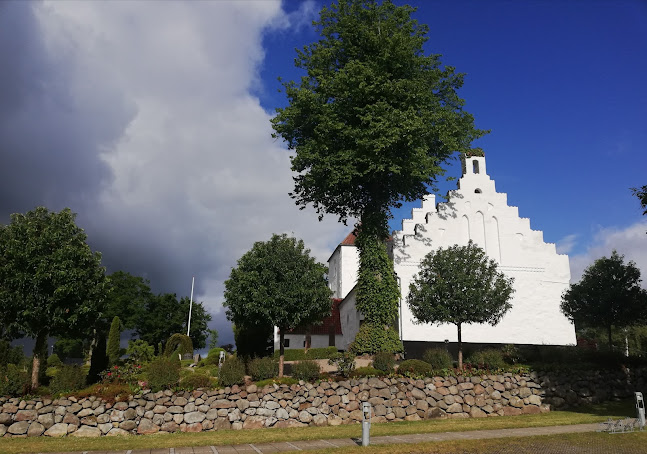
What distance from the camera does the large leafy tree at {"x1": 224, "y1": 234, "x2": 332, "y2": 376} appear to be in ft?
69.6

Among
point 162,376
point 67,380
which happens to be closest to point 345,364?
point 162,376

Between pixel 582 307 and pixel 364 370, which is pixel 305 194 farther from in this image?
pixel 582 307

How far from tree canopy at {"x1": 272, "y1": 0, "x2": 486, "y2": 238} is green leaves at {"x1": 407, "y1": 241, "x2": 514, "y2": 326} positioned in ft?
15.7

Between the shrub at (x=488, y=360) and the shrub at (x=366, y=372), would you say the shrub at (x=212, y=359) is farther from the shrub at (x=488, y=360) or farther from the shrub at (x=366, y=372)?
the shrub at (x=488, y=360)

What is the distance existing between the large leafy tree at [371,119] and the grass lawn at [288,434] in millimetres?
8349

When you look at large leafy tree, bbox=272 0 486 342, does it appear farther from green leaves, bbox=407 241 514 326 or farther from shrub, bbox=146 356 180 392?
shrub, bbox=146 356 180 392

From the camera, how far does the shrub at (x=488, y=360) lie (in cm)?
2217

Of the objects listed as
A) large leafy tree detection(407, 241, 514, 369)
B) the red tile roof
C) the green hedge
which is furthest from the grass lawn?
the red tile roof

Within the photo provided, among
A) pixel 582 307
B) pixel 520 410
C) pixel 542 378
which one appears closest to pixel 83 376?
pixel 520 410

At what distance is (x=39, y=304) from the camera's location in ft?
59.2

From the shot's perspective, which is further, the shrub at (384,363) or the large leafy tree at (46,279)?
the shrub at (384,363)

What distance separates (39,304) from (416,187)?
70.9ft

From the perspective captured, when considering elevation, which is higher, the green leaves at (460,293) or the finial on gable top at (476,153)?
the finial on gable top at (476,153)

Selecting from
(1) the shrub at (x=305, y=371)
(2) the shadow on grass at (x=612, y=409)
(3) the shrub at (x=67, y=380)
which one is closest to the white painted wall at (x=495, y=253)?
(2) the shadow on grass at (x=612, y=409)
